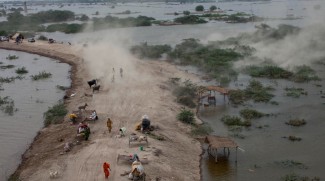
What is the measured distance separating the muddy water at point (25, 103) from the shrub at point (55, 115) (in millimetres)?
475

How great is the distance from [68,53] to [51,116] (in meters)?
24.8

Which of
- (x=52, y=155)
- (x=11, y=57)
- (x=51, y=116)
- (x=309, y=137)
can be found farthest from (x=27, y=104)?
(x=11, y=57)

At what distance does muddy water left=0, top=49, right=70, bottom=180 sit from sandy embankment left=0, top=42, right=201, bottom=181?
0.92 metres

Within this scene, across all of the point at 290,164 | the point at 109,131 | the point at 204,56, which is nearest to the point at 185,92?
the point at 109,131

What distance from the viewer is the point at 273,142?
19.9 m

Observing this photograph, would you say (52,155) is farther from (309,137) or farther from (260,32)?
(260,32)

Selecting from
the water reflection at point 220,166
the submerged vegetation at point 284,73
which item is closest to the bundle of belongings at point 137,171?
the water reflection at point 220,166

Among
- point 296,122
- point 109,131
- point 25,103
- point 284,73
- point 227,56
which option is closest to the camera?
point 109,131

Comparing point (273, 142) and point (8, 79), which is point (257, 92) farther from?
point (8, 79)

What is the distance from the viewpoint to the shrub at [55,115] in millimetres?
22922

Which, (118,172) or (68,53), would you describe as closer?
(118,172)

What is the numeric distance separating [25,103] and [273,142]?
17712mm

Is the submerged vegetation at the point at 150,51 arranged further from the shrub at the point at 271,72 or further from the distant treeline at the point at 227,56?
the shrub at the point at 271,72

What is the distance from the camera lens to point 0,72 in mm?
40469
